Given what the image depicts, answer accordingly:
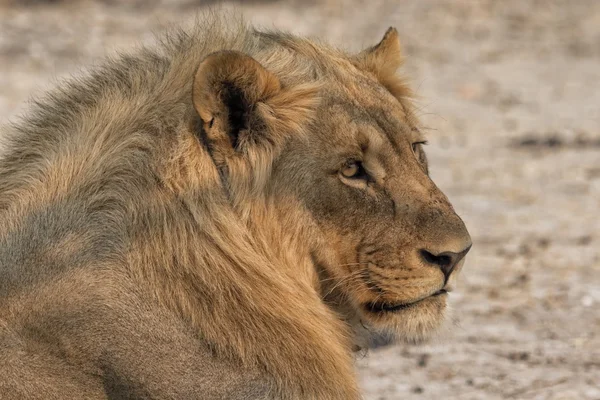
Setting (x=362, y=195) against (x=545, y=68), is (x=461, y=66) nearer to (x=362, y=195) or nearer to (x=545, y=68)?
(x=545, y=68)

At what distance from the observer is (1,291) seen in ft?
→ 11.1

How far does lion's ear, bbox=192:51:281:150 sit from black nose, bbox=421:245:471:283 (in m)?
0.71

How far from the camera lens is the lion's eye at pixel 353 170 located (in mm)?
3643

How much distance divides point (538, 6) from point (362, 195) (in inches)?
524

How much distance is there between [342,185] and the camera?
11.9 ft

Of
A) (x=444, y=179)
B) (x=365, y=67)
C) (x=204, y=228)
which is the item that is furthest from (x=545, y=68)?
(x=204, y=228)

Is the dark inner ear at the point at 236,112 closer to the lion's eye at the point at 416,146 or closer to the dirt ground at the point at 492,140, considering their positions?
the lion's eye at the point at 416,146

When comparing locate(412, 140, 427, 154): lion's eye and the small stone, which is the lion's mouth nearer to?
locate(412, 140, 427, 154): lion's eye

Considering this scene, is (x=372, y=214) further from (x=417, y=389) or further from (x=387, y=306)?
(x=417, y=389)

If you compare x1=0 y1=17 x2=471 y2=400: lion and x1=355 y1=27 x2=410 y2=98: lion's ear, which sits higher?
x1=355 y1=27 x2=410 y2=98: lion's ear

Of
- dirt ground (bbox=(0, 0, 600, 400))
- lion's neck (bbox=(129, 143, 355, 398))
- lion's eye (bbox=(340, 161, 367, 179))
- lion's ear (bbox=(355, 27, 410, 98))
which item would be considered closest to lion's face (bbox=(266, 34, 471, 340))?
lion's eye (bbox=(340, 161, 367, 179))

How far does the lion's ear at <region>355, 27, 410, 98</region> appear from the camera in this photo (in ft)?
13.8

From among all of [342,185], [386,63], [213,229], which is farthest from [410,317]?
[386,63]

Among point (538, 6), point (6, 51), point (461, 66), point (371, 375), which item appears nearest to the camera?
point (371, 375)
